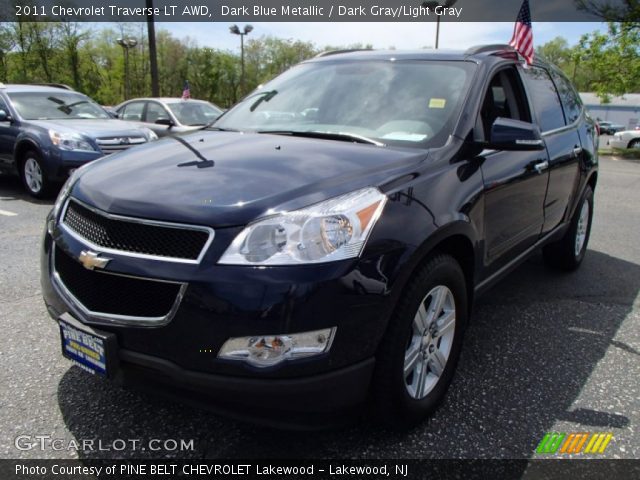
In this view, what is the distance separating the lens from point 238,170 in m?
2.24

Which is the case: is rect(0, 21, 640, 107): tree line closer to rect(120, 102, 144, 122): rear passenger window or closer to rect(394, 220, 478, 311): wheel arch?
rect(120, 102, 144, 122): rear passenger window


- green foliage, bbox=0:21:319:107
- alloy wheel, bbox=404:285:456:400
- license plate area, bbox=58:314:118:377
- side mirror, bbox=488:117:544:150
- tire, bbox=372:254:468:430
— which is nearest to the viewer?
license plate area, bbox=58:314:118:377

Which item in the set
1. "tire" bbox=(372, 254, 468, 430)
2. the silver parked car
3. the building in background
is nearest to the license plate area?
"tire" bbox=(372, 254, 468, 430)

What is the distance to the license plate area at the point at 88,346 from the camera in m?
1.92

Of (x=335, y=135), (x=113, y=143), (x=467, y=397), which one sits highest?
(x=335, y=135)

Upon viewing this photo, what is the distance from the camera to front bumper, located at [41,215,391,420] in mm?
1776

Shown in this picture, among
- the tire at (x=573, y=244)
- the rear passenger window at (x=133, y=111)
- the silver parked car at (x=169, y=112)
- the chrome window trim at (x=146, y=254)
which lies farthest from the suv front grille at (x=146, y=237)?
the rear passenger window at (x=133, y=111)

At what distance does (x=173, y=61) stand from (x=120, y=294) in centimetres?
5791

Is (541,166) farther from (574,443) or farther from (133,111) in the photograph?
(133,111)

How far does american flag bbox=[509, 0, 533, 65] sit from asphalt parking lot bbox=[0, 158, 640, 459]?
1.95 metres

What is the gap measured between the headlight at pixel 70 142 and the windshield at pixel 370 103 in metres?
4.70

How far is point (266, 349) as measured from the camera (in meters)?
1.81

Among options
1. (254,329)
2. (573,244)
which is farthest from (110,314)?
(573,244)

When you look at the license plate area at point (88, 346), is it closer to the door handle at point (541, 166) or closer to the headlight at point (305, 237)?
the headlight at point (305, 237)
